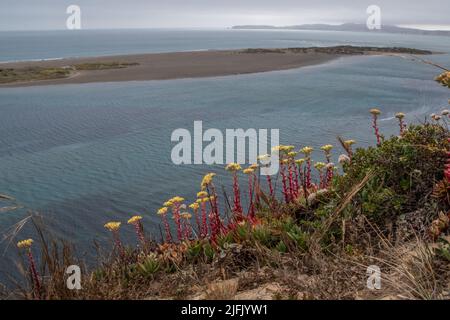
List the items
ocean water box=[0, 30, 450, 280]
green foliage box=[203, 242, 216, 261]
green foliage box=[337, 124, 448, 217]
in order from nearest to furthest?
green foliage box=[337, 124, 448, 217]
green foliage box=[203, 242, 216, 261]
ocean water box=[0, 30, 450, 280]

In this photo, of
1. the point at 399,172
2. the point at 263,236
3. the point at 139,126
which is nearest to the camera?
the point at 263,236

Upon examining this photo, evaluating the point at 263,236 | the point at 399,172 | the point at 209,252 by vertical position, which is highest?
the point at 399,172

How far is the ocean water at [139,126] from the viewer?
1020 centimetres

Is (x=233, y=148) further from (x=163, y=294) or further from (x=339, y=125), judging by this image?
(x=163, y=294)

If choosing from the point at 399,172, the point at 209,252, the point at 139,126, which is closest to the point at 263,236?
the point at 209,252

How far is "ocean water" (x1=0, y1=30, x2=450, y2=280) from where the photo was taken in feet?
33.5

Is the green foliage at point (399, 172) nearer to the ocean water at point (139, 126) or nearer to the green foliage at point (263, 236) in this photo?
the green foliage at point (263, 236)

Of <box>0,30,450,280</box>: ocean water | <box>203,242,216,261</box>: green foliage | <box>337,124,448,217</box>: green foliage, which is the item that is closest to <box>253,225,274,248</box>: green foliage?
<box>203,242,216,261</box>: green foliage

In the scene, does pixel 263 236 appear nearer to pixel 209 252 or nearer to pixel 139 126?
pixel 209 252

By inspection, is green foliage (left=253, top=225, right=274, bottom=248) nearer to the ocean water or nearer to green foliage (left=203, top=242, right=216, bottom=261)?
green foliage (left=203, top=242, right=216, bottom=261)

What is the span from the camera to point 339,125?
17359mm

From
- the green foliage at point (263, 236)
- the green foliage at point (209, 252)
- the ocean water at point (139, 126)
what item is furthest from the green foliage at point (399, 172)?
the ocean water at point (139, 126)

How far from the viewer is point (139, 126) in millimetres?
18500
